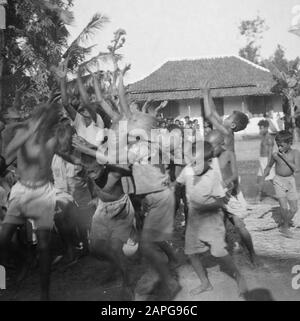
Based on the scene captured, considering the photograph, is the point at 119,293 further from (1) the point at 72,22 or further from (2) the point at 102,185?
(1) the point at 72,22

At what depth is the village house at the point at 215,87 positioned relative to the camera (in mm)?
24875

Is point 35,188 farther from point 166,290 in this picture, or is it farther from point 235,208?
point 235,208

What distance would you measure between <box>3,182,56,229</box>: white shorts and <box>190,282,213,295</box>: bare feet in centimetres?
145

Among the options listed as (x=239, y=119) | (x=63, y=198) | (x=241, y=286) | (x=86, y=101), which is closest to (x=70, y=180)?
(x=63, y=198)

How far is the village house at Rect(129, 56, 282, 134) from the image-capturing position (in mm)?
24875

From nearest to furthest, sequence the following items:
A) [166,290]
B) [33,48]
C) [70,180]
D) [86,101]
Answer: [166,290], [86,101], [70,180], [33,48]

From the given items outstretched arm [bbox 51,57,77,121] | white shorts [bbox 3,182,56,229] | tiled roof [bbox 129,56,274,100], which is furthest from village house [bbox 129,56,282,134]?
white shorts [bbox 3,182,56,229]

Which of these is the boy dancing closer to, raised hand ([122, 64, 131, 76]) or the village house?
raised hand ([122, 64, 131, 76])

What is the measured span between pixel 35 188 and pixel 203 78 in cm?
2194

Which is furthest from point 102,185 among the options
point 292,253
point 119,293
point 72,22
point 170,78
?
point 170,78

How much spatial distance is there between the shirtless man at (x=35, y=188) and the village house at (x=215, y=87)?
20.1 meters

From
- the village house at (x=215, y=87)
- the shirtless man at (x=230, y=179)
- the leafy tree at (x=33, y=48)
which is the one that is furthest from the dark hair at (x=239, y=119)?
the village house at (x=215, y=87)

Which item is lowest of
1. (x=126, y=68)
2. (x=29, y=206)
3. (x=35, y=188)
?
(x=29, y=206)

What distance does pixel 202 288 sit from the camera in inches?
167
